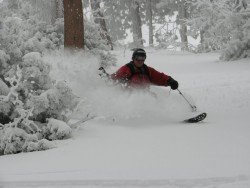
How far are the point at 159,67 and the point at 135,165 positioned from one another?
14172mm

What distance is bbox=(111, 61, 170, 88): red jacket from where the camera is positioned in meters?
Result: 8.01

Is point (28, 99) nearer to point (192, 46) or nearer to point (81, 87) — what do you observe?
point (81, 87)

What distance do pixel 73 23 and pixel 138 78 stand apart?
7.04 feet

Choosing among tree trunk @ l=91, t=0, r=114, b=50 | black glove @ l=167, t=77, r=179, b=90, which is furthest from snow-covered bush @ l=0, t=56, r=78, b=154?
tree trunk @ l=91, t=0, r=114, b=50

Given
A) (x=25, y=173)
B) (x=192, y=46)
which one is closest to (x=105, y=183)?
(x=25, y=173)

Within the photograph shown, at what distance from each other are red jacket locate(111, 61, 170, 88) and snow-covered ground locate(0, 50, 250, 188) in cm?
23

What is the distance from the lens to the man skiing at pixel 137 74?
7.98 metres

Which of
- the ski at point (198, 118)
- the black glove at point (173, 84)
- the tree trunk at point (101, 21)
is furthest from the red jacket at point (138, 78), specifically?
the tree trunk at point (101, 21)

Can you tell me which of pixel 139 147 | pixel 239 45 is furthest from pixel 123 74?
pixel 239 45

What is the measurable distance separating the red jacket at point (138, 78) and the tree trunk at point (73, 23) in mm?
1673

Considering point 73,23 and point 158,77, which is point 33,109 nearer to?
point 158,77

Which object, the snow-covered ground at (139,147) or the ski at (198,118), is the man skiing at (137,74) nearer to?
the snow-covered ground at (139,147)

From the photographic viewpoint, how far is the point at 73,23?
30.2 feet

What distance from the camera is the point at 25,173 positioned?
422cm
